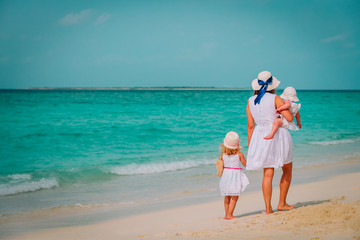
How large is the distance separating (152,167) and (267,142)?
610 centimetres

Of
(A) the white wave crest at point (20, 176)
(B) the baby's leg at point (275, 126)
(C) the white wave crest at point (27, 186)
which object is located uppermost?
(B) the baby's leg at point (275, 126)

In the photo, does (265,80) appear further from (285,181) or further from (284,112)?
(285,181)

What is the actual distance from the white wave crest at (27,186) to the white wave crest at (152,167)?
167 centimetres

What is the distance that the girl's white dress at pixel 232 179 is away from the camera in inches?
182

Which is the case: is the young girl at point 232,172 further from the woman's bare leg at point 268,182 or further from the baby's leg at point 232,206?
the woman's bare leg at point 268,182

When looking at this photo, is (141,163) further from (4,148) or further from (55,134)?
(55,134)

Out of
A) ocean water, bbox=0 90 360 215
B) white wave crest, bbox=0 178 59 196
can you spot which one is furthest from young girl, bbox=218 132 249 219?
white wave crest, bbox=0 178 59 196

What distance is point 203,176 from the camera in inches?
342

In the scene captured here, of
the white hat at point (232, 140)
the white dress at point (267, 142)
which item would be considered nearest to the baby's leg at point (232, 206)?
the white dress at point (267, 142)

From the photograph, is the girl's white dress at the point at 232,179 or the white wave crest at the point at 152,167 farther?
the white wave crest at the point at 152,167

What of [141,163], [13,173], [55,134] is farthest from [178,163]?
[55,134]

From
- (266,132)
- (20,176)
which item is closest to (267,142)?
(266,132)

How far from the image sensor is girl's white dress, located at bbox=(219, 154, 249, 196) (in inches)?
182

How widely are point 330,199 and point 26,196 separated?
17.7 ft
